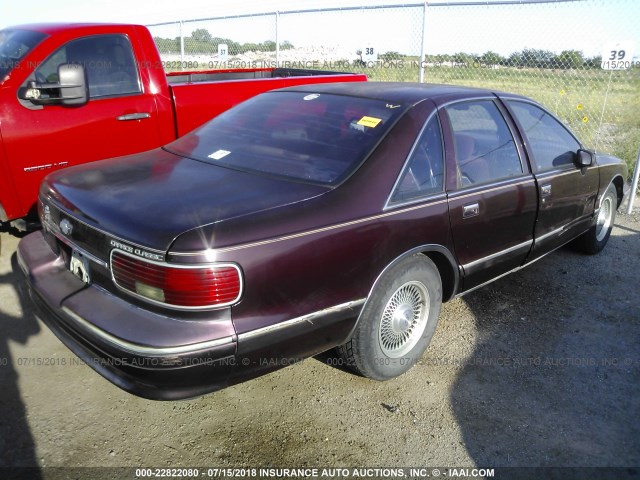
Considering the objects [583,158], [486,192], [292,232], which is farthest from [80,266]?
[583,158]

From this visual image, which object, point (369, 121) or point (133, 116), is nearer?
point (369, 121)

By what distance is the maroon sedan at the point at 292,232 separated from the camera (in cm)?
218

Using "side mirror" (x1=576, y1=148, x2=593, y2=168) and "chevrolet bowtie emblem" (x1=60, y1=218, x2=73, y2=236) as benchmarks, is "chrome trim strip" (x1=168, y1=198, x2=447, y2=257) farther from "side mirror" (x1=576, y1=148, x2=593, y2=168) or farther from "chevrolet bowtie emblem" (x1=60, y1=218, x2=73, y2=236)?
"side mirror" (x1=576, y1=148, x2=593, y2=168)

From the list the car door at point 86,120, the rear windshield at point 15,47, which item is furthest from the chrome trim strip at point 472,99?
the rear windshield at point 15,47

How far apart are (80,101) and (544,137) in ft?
11.8

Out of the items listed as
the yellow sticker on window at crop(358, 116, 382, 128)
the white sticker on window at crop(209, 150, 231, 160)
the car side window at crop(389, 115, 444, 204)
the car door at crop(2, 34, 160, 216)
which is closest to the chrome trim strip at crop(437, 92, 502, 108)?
the car side window at crop(389, 115, 444, 204)

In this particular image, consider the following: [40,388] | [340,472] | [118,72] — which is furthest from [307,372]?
[118,72]

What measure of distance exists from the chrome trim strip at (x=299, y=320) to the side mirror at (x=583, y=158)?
2.40 meters

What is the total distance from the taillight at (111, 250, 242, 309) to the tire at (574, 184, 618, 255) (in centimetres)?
390

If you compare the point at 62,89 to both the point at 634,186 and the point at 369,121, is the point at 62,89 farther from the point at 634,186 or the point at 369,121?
the point at 634,186

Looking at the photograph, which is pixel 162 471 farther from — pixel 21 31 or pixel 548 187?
pixel 21 31

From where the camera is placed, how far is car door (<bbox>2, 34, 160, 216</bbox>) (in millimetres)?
4109

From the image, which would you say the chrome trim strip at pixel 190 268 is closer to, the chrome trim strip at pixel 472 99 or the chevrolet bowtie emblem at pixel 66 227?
the chevrolet bowtie emblem at pixel 66 227

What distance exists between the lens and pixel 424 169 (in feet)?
9.73
